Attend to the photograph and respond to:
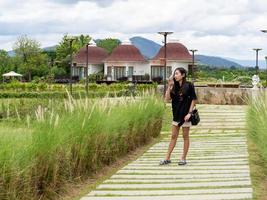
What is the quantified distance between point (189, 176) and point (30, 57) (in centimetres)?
4591

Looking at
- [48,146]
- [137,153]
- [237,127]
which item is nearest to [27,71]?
[237,127]

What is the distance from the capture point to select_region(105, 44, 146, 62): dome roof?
45.8 metres

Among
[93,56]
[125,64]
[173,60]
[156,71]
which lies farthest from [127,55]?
[173,60]

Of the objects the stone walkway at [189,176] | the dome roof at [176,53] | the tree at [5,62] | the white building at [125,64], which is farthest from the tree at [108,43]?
the stone walkway at [189,176]

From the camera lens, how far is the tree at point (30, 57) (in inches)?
1988

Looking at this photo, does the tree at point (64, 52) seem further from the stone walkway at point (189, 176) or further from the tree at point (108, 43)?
the stone walkway at point (189, 176)

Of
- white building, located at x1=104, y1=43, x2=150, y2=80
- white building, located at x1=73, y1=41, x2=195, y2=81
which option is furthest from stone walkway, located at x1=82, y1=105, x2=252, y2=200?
white building, located at x1=104, y1=43, x2=150, y2=80

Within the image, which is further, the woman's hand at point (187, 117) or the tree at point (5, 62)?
the tree at point (5, 62)

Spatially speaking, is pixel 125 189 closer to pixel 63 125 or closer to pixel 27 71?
pixel 63 125

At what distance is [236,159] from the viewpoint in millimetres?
7984

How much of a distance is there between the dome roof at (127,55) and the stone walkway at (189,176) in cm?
3543

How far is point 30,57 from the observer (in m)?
51.4

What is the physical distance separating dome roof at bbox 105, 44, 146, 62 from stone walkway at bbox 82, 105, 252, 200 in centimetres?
3543

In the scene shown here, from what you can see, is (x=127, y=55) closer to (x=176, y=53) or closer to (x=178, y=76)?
(x=176, y=53)
